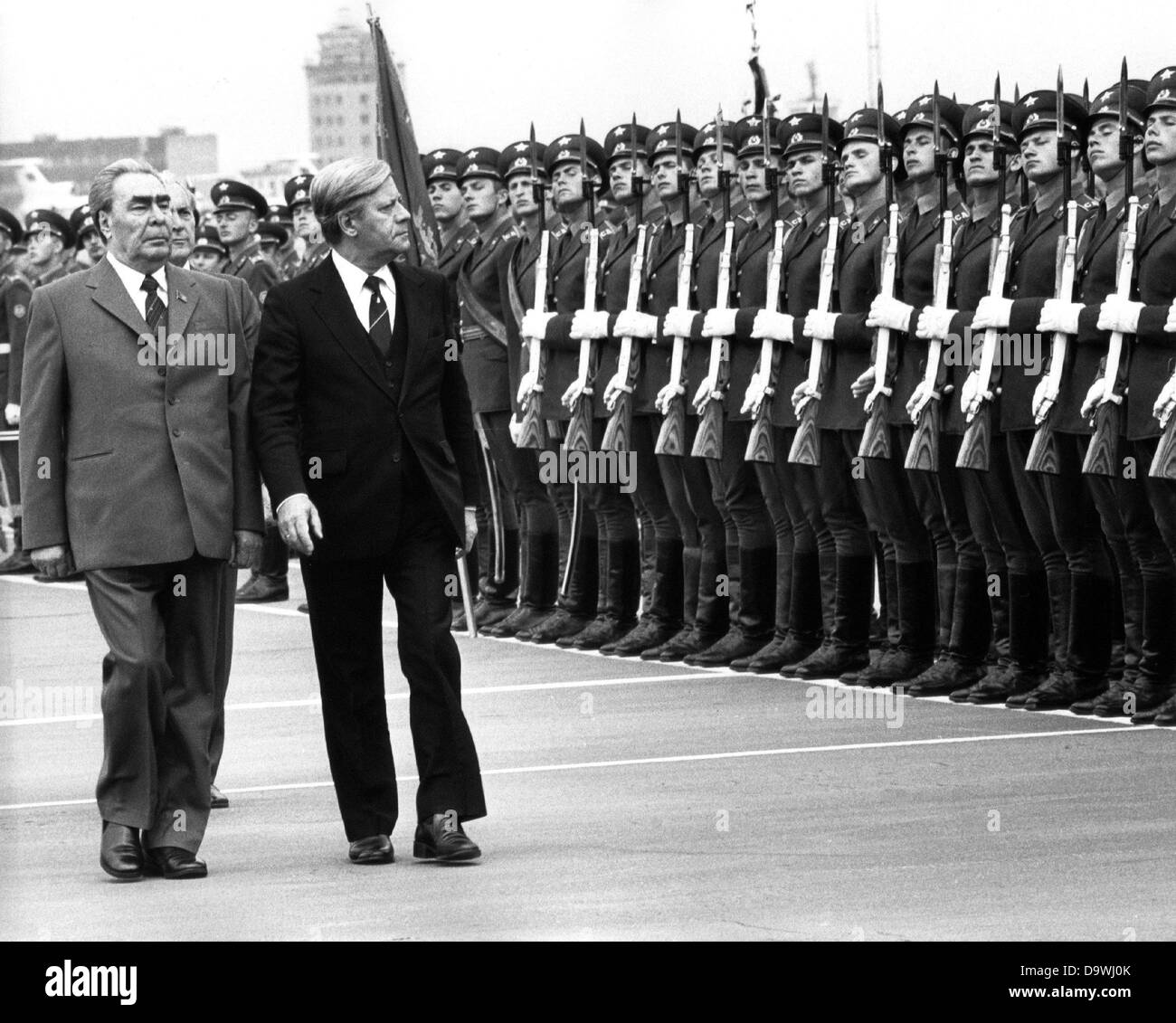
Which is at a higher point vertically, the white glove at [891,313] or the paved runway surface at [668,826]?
the white glove at [891,313]

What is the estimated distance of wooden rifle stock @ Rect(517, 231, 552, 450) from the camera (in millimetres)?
12602

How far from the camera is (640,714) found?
1030cm

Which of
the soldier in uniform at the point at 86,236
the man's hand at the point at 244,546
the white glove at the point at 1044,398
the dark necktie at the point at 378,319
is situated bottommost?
the man's hand at the point at 244,546

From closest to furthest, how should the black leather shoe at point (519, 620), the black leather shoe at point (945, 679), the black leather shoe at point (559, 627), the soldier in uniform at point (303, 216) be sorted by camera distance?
the black leather shoe at point (945, 679) → the black leather shoe at point (559, 627) → the black leather shoe at point (519, 620) → the soldier in uniform at point (303, 216)

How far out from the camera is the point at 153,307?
7434mm

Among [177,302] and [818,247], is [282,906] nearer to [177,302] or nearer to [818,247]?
[177,302]

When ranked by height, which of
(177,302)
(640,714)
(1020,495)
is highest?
(177,302)

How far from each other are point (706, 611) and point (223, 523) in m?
4.83

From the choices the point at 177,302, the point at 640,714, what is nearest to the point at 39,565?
the point at 177,302

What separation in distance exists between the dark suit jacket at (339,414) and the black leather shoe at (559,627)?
5539 millimetres

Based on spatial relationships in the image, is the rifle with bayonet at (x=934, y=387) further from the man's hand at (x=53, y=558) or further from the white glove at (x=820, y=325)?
the man's hand at (x=53, y=558)

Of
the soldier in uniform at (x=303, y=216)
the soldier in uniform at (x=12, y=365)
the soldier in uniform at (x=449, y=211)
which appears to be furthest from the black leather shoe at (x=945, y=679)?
the soldier in uniform at (x=12, y=365)

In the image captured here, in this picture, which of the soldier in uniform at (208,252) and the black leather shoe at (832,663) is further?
the soldier in uniform at (208,252)

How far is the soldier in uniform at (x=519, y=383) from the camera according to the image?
12.9 m
